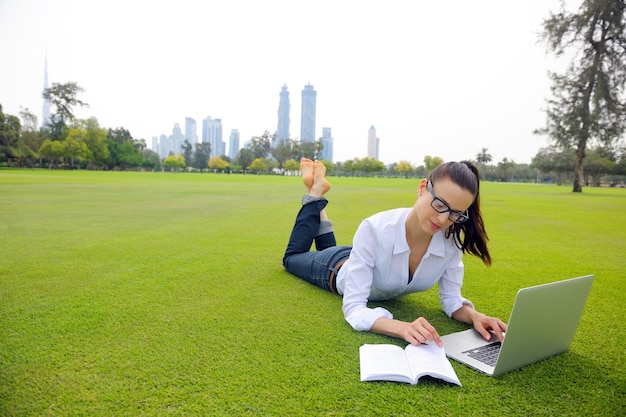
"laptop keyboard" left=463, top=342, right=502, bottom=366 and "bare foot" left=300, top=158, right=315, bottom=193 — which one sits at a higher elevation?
"bare foot" left=300, top=158, right=315, bottom=193

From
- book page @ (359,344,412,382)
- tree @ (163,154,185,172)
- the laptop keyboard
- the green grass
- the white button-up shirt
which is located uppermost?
tree @ (163,154,185,172)

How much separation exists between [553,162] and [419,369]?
64900 millimetres

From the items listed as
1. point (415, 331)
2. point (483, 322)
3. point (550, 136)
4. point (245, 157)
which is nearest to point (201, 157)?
point (245, 157)

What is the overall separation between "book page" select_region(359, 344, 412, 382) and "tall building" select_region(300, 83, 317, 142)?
158m

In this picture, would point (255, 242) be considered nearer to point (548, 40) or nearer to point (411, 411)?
point (411, 411)

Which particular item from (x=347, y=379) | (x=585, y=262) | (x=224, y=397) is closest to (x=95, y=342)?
(x=224, y=397)

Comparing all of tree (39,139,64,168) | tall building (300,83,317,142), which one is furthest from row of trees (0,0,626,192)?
tall building (300,83,317,142)

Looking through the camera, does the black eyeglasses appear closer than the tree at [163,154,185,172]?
Yes

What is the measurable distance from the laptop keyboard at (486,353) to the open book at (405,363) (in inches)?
7.4

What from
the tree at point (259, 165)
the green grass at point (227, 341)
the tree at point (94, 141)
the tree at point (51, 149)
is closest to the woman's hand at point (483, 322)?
the green grass at point (227, 341)

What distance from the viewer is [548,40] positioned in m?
25.9

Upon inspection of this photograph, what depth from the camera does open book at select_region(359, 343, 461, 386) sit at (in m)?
1.75

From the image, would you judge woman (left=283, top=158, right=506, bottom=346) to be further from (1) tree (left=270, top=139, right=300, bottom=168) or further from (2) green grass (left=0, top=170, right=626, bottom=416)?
(1) tree (left=270, top=139, right=300, bottom=168)

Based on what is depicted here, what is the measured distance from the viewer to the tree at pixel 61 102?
2485 inches
